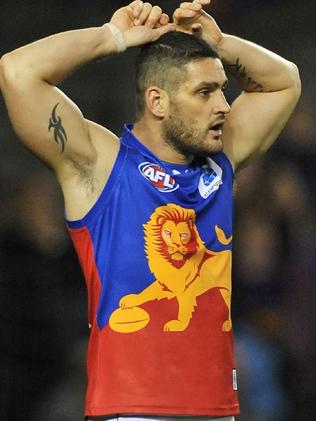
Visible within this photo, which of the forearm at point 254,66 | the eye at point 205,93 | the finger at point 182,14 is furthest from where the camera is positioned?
the forearm at point 254,66

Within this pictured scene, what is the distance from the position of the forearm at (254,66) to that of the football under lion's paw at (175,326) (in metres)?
1.07

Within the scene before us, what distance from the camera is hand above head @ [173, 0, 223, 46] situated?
13.6 ft

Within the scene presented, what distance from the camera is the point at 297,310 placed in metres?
6.14

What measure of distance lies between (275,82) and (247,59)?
0.49 feet

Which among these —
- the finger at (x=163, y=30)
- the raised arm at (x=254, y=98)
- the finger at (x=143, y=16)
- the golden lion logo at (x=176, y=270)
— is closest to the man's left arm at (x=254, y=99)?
the raised arm at (x=254, y=98)

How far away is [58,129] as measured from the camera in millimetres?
3859

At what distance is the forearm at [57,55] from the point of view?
3.82 m

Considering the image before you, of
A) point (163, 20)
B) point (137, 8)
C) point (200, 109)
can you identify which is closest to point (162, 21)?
point (163, 20)

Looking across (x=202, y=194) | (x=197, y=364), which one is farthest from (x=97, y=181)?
(x=197, y=364)

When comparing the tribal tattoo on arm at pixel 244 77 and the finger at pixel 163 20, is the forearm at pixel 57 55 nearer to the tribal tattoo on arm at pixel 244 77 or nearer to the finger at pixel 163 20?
the finger at pixel 163 20

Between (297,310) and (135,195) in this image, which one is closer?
(135,195)

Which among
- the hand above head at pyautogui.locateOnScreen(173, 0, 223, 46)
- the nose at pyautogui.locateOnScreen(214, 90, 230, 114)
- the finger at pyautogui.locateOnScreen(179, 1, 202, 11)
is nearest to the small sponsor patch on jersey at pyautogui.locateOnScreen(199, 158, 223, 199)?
the nose at pyautogui.locateOnScreen(214, 90, 230, 114)

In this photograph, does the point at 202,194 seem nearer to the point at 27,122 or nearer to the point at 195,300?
the point at 195,300

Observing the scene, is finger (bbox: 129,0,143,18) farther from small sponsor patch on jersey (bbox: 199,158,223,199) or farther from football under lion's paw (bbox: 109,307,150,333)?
football under lion's paw (bbox: 109,307,150,333)
